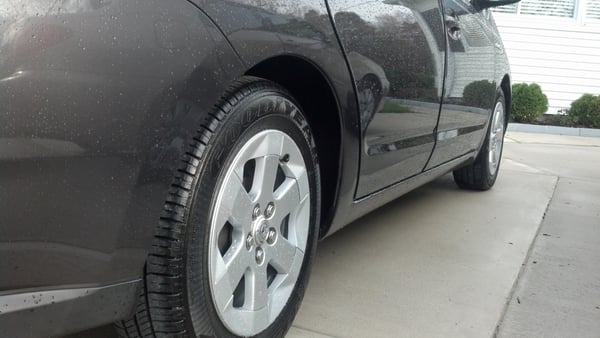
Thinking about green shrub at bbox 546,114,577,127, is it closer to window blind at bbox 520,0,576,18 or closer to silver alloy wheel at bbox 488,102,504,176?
window blind at bbox 520,0,576,18

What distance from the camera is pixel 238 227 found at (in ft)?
5.74

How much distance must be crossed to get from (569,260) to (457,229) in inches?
27.5

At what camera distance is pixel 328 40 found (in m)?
2.01

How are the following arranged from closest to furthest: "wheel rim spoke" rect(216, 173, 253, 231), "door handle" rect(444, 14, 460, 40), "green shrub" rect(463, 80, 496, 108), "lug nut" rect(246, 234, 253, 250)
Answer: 1. "wheel rim spoke" rect(216, 173, 253, 231)
2. "lug nut" rect(246, 234, 253, 250)
3. "door handle" rect(444, 14, 460, 40)
4. "green shrub" rect(463, 80, 496, 108)

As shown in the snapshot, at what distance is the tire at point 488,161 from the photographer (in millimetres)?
4582

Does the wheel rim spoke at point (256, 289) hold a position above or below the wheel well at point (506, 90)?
below

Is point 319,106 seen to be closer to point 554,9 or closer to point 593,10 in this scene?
point 554,9

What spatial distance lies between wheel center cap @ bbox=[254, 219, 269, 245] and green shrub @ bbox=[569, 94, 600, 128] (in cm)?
967

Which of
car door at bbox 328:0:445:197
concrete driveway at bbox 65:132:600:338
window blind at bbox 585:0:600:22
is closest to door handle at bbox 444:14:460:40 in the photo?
car door at bbox 328:0:445:197

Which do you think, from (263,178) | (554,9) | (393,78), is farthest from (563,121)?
(263,178)

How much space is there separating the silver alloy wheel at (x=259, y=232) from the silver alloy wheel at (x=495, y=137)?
2.94 meters

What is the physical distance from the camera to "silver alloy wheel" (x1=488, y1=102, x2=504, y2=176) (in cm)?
461

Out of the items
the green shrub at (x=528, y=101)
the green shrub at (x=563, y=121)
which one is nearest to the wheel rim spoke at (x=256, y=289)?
the green shrub at (x=528, y=101)

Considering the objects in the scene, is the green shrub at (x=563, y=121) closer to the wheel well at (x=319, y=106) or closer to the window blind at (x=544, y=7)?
the window blind at (x=544, y=7)
